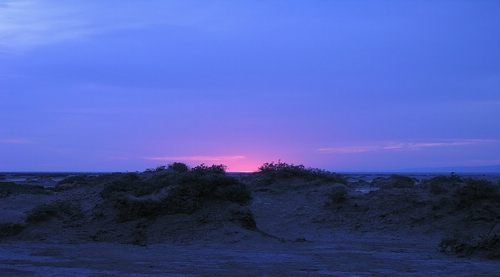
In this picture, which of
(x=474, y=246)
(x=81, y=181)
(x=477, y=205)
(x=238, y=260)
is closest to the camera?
(x=238, y=260)

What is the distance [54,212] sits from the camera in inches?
827

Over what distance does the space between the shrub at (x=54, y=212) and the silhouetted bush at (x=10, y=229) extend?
55cm

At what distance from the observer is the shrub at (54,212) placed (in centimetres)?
2038

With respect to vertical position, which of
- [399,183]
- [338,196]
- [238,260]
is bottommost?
[238,260]

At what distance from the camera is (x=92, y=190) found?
89.6ft

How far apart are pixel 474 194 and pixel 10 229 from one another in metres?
16.2

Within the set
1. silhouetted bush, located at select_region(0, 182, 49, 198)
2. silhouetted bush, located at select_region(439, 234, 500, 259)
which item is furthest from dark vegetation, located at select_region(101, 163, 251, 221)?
silhouetted bush, located at select_region(0, 182, 49, 198)

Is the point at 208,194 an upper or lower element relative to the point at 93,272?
upper

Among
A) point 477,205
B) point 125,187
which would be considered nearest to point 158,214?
point 125,187

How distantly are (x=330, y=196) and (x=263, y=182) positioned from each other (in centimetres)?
787

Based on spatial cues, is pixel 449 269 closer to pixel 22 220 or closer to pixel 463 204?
pixel 463 204

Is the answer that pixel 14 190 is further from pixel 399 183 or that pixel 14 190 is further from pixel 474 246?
pixel 474 246

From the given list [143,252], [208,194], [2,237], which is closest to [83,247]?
[143,252]

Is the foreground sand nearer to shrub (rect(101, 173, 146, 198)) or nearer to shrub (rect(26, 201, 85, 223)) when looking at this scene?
shrub (rect(26, 201, 85, 223))
